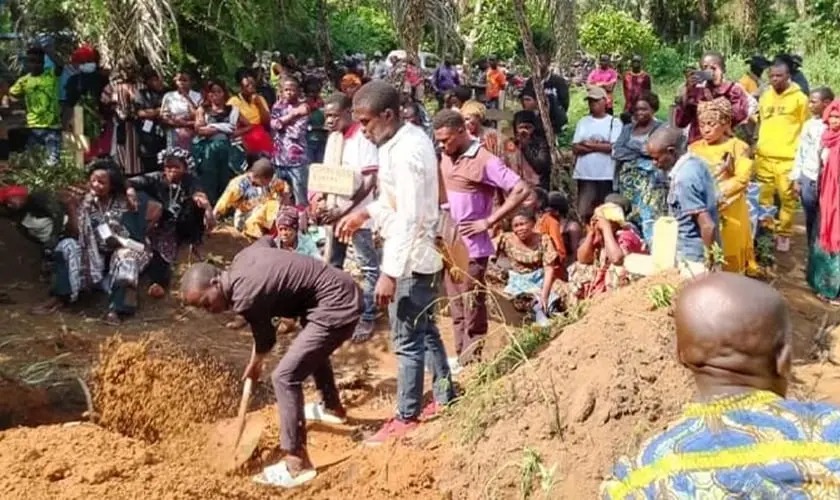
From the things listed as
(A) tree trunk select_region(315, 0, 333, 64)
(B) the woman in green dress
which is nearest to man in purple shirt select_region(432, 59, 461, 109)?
(A) tree trunk select_region(315, 0, 333, 64)

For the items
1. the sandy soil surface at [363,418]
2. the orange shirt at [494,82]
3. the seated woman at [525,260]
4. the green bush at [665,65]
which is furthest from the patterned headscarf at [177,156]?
the green bush at [665,65]

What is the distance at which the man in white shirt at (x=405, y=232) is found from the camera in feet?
17.8

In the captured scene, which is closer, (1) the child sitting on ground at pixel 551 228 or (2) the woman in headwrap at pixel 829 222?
(1) the child sitting on ground at pixel 551 228

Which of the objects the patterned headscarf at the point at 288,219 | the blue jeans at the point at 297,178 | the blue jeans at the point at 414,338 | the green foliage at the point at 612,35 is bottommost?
the blue jeans at the point at 414,338

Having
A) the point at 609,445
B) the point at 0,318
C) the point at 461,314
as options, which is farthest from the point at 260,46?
the point at 609,445

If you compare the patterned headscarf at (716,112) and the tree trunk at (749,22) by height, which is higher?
the tree trunk at (749,22)

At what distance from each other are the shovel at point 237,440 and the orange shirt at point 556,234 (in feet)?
8.46

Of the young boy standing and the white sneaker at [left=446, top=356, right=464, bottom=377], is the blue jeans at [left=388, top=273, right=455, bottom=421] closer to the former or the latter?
the white sneaker at [left=446, top=356, right=464, bottom=377]

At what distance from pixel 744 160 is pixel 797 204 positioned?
4027 millimetres

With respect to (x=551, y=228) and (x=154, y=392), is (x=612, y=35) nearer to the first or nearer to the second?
(x=551, y=228)

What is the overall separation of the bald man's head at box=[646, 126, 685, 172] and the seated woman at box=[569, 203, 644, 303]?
55 centimetres

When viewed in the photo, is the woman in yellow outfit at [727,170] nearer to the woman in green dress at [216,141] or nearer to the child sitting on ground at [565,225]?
the child sitting on ground at [565,225]

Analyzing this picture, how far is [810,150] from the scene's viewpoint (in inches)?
365

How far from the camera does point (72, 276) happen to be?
327 inches
